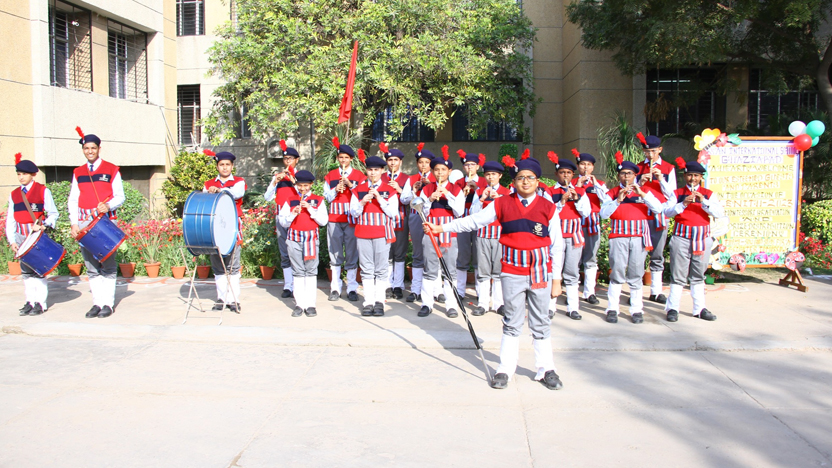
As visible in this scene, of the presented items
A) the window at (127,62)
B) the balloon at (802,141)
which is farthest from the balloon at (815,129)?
the window at (127,62)

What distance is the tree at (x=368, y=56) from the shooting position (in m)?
13.6

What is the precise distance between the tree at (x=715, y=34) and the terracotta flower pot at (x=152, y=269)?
9.87 meters

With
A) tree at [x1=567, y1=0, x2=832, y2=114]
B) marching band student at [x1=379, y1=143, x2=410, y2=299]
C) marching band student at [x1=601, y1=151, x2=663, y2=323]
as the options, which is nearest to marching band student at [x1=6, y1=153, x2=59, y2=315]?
marching band student at [x1=379, y1=143, x2=410, y2=299]

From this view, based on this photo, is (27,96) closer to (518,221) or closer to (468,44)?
(468,44)

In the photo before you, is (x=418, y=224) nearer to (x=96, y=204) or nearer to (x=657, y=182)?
(x=657, y=182)

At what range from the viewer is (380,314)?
787 cm

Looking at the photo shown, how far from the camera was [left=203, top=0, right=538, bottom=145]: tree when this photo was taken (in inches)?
535

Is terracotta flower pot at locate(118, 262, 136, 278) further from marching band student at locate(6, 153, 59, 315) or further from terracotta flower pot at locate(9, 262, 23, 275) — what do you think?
marching band student at locate(6, 153, 59, 315)

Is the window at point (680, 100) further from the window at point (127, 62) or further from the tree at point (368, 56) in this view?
the window at point (127, 62)

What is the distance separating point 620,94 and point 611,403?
12662 millimetres

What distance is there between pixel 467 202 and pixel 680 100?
8418 millimetres

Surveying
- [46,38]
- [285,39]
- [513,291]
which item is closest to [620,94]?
[285,39]

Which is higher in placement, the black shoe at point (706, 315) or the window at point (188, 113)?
the window at point (188, 113)

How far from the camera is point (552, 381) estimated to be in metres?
5.44
